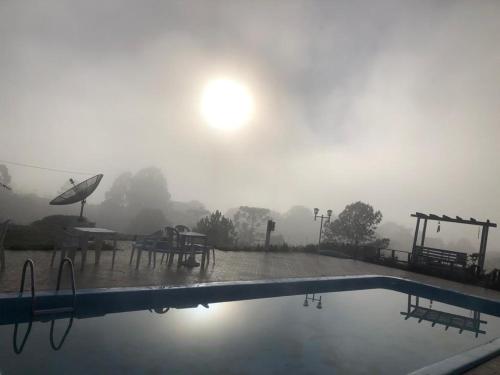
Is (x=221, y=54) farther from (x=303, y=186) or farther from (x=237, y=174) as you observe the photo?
(x=237, y=174)

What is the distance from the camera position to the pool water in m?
3.53

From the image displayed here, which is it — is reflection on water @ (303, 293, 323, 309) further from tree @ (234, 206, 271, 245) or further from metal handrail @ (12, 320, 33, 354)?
tree @ (234, 206, 271, 245)

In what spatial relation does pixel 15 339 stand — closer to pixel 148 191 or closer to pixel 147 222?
pixel 147 222

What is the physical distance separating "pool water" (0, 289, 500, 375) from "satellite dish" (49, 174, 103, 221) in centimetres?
440

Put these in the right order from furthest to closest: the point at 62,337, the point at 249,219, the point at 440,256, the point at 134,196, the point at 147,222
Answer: the point at 134,196 → the point at 249,219 → the point at 147,222 → the point at 440,256 → the point at 62,337

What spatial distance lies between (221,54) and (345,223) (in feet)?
149

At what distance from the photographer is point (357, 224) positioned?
53.2 m

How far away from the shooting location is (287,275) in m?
8.38

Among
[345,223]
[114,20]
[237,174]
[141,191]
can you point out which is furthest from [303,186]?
[141,191]

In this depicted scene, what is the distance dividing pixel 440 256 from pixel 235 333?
12484 millimetres

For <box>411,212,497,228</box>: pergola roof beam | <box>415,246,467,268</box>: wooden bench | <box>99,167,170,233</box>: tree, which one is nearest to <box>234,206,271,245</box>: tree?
<box>99,167,170,233</box>: tree

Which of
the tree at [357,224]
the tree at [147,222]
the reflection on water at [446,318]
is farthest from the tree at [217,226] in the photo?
the tree at [147,222]

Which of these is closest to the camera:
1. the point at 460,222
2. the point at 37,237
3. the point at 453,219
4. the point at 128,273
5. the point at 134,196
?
the point at 128,273

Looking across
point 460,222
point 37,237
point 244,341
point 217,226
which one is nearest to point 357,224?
point 217,226
